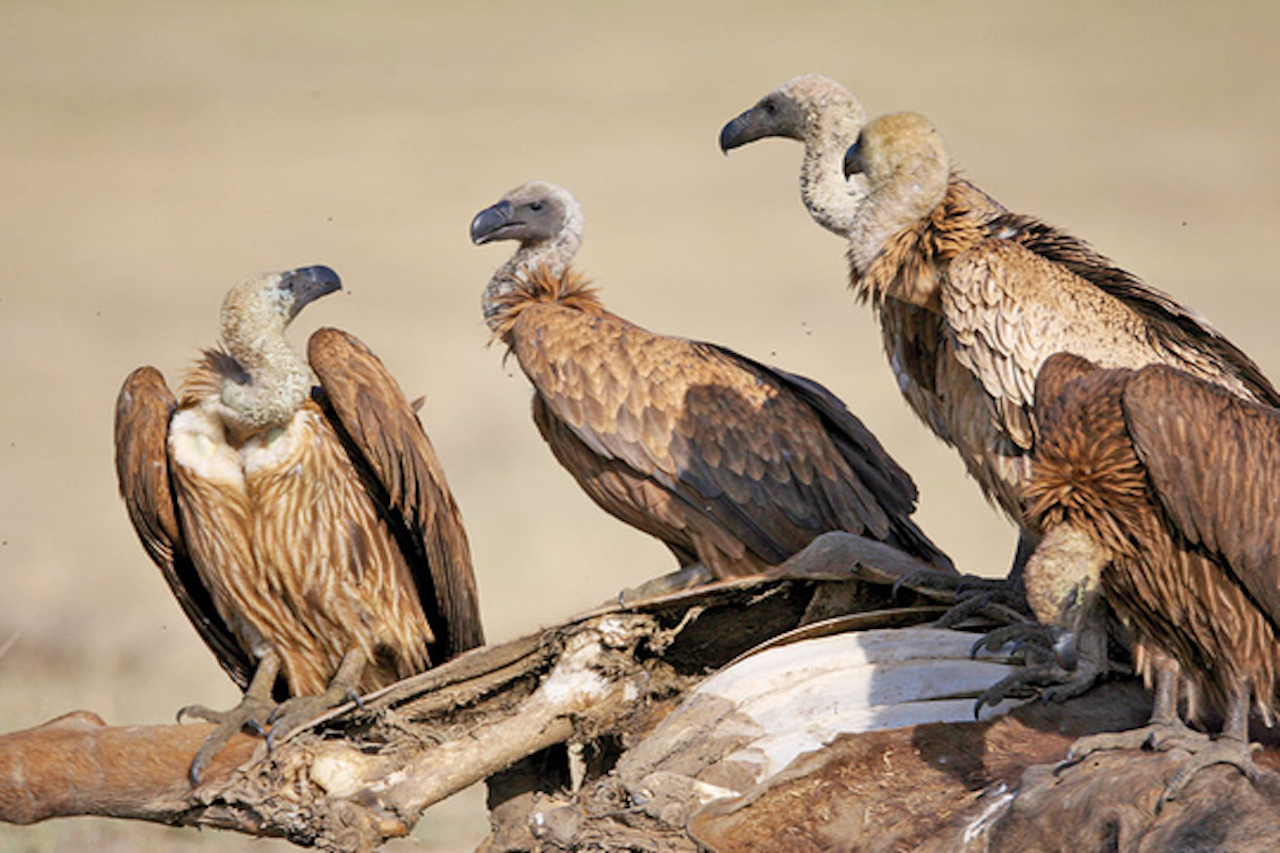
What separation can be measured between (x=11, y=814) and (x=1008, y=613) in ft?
10.4

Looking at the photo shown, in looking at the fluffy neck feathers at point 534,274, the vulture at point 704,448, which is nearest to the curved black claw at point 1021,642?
the vulture at point 704,448

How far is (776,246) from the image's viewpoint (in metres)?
27.8

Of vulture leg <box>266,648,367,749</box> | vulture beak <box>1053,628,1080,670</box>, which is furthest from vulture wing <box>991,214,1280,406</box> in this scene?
vulture leg <box>266,648,367,749</box>

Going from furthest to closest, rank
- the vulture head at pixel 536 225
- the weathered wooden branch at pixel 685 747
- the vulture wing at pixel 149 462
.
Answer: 1. the vulture head at pixel 536 225
2. the vulture wing at pixel 149 462
3. the weathered wooden branch at pixel 685 747

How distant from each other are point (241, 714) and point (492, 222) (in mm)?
3002

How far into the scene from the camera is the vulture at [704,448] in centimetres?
720

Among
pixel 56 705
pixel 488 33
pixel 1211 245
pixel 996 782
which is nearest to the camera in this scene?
pixel 996 782

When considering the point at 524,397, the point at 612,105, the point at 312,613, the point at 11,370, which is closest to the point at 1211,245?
the point at 524,397

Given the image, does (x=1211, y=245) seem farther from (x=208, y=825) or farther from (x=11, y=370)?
(x=208, y=825)

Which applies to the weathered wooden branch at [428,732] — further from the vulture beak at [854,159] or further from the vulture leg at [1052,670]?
Result: the vulture beak at [854,159]

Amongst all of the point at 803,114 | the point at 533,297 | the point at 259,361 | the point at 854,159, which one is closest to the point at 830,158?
the point at 803,114

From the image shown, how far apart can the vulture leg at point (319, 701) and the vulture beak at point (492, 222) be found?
91.7 inches

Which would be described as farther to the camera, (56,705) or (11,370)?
(11,370)

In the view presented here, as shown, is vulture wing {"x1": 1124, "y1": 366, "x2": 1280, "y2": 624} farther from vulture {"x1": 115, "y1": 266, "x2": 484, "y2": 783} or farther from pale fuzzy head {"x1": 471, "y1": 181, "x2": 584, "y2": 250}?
pale fuzzy head {"x1": 471, "y1": 181, "x2": 584, "y2": 250}
